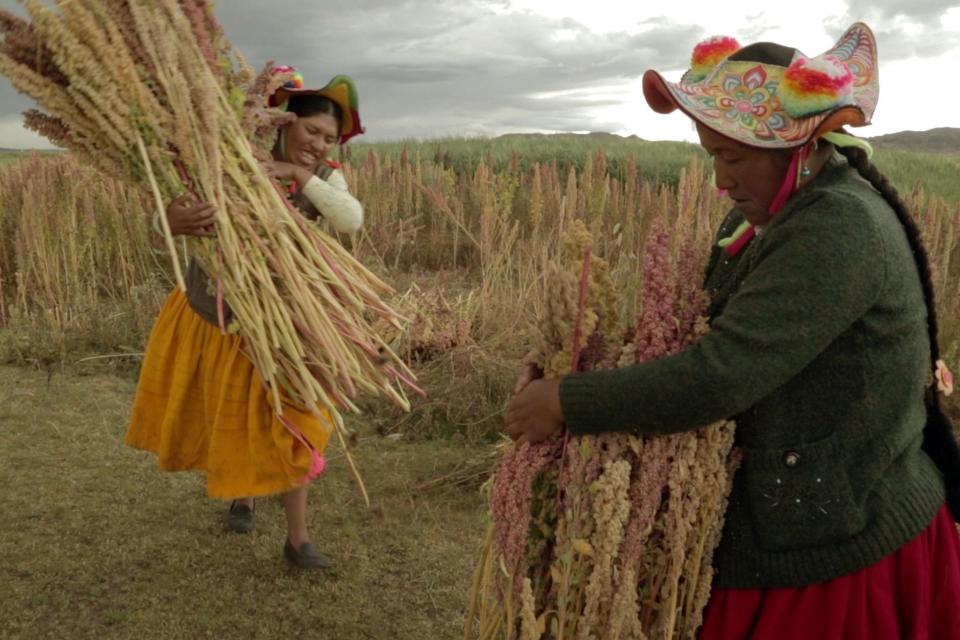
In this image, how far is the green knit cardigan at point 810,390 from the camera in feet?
4.69

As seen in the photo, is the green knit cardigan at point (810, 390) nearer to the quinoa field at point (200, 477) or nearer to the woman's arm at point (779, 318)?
the woman's arm at point (779, 318)

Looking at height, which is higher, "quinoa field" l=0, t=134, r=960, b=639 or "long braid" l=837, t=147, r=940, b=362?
"long braid" l=837, t=147, r=940, b=362

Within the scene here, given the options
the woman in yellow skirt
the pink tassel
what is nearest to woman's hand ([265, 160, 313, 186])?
the woman in yellow skirt

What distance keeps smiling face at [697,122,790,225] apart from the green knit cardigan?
0.07m

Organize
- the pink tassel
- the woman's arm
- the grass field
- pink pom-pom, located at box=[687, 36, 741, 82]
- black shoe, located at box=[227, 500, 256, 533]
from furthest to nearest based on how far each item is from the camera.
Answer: black shoe, located at box=[227, 500, 256, 533]
the grass field
the pink tassel
pink pom-pom, located at box=[687, 36, 741, 82]
the woman's arm

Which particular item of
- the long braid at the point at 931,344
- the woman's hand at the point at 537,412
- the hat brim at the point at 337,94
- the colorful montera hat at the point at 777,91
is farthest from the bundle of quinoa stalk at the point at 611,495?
the hat brim at the point at 337,94

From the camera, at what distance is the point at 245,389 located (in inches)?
107

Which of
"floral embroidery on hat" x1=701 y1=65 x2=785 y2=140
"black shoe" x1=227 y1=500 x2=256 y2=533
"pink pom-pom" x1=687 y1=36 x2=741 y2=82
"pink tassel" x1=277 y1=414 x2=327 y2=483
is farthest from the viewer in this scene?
"black shoe" x1=227 y1=500 x2=256 y2=533

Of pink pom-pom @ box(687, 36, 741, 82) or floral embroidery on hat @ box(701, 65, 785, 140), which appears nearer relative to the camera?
floral embroidery on hat @ box(701, 65, 785, 140)

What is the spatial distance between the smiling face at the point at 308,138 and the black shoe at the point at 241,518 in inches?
49.7

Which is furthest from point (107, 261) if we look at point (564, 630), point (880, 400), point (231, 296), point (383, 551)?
point (880, 400)

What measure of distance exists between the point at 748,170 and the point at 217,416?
1.74m

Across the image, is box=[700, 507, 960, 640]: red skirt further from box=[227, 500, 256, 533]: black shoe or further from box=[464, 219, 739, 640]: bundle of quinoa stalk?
box=[227, 500, 256, 533]: black shoe

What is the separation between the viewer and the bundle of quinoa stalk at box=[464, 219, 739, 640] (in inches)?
63.1
